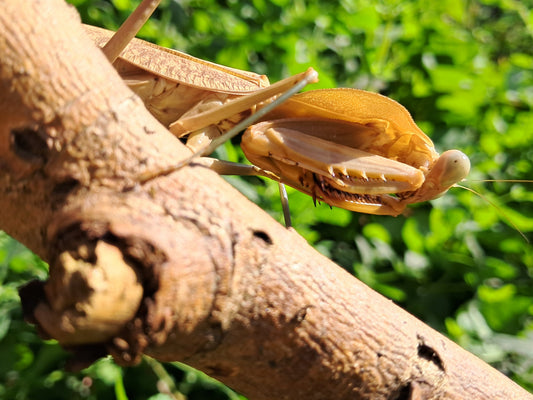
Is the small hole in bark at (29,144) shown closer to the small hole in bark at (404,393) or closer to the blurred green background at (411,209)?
the small hole in bark at (404,393)

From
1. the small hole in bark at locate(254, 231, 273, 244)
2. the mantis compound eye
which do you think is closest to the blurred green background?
the mantis compound eye

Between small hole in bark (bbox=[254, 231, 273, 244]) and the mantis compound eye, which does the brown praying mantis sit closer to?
the mantis compound eye

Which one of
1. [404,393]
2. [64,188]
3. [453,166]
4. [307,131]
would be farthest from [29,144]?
[453,166]

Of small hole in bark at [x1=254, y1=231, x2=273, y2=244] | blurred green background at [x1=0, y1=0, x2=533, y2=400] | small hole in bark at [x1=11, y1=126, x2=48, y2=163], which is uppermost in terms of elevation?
small hole in bark at [x1=11, y1=126, x2=48, y2=163]

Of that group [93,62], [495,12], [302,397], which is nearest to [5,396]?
[302,397]

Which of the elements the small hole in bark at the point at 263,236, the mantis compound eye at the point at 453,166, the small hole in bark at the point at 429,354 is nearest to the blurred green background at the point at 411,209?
the mantis compound eye at the point at 453,166

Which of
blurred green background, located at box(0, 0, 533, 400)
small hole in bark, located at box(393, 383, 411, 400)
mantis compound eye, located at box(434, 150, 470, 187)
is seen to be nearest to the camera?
small hole in bark, located at box(393, 383, 411, 400)

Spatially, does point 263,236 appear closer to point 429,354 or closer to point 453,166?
point 429,354

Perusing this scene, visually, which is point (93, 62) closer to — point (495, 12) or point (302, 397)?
point (302, 397)
